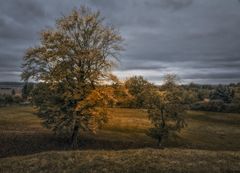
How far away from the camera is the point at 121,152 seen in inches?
907

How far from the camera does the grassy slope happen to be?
59.4ft

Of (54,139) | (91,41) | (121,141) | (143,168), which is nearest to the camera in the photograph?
(143,168)

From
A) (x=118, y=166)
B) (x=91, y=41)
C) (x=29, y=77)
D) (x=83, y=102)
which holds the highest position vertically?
(x=91, y=41)

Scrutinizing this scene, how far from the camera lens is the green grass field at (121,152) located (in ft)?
61.2

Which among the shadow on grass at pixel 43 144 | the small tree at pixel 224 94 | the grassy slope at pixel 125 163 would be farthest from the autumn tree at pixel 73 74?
the small tree at pixel 224 94

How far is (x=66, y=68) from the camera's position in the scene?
125 ft

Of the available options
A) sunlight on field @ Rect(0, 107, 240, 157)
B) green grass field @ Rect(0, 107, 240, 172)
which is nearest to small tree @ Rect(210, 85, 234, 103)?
sunlight on field @ Rect(0, 107, 240, 157)

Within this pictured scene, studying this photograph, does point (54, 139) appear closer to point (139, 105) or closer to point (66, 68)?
point (66, 68)

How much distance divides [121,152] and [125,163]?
12.8 ft

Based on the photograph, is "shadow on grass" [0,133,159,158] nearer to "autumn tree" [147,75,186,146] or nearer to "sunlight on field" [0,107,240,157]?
"sunlight on field" [0,107,240,157]

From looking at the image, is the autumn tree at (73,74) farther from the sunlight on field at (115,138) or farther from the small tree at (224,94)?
the small tree at (224,94)

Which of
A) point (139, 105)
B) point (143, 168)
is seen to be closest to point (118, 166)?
point (143, 168)

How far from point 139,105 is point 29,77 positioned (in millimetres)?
75067

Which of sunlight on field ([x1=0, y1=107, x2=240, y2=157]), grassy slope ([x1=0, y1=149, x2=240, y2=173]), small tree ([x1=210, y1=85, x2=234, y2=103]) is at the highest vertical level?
small tree ([x1=210, y1=85, x2=234, y2=103])
